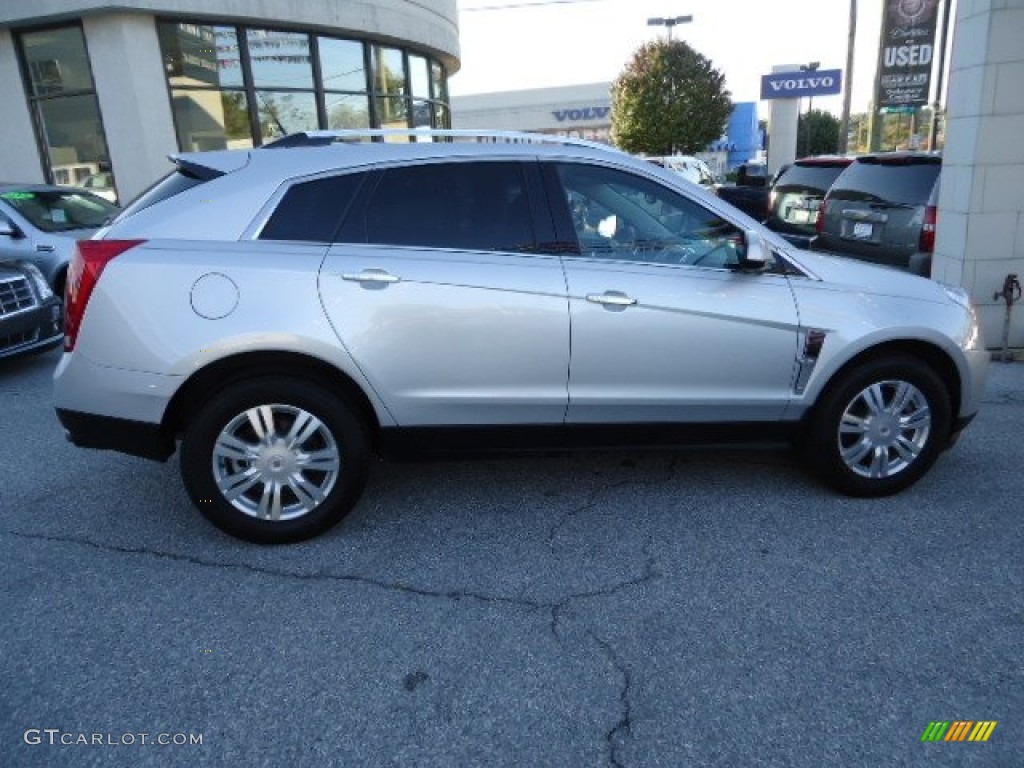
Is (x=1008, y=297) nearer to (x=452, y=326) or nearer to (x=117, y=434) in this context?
(x=452, y=326)

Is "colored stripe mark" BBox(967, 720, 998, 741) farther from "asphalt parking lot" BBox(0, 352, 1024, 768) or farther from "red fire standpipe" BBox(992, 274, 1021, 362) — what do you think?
"red fire standpipe" BBox(992, 274, 1021, 362)

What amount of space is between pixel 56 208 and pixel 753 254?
8527mm

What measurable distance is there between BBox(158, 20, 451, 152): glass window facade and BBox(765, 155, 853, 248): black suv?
995 centimetres

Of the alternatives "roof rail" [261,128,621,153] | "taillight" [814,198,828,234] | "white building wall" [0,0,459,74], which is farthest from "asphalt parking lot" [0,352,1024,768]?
"white building wall" [0,0,459,74]

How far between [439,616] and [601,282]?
5.21ft

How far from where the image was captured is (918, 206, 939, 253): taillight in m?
6.70

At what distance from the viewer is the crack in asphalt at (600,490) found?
3.54 meters

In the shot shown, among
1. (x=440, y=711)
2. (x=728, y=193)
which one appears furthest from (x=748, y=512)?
(x=728, y=193)

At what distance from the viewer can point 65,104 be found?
13414 millimetres

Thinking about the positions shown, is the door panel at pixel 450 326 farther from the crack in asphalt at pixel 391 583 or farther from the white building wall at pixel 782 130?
the white building wall at pixel 782 130

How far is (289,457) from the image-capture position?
3275mm

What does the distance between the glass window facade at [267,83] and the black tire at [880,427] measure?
13.4m

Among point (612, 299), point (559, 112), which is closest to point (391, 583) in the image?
point (612, 299)

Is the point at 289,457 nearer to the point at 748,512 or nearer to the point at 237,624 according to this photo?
the point at 237,624
